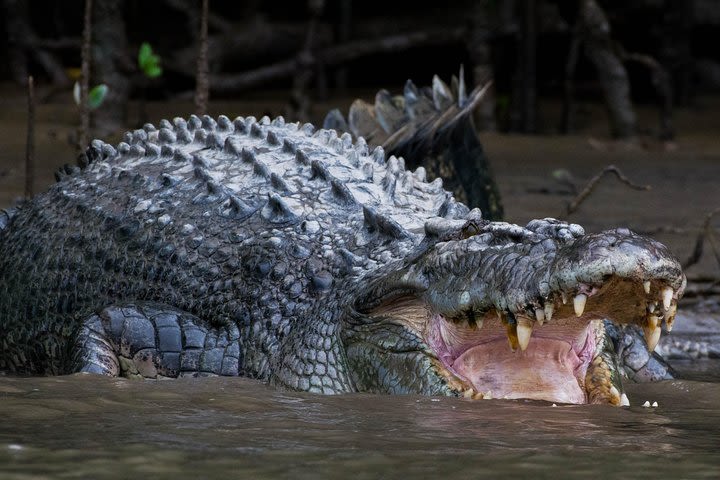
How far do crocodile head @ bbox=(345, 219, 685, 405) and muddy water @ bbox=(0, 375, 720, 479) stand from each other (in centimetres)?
12

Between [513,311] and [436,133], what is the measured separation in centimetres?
313

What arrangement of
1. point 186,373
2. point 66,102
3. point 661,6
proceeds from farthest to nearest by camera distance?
point 661,6 < point 66,102 < point 186,373

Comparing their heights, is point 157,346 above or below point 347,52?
below

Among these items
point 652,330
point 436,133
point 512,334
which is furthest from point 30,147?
point 652,330

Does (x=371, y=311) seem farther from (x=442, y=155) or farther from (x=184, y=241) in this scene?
(x=442, y=155)

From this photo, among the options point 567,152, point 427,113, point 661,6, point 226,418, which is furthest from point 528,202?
point 661,6

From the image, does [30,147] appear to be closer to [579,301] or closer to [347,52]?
[579,301]

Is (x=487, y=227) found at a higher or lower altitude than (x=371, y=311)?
higher

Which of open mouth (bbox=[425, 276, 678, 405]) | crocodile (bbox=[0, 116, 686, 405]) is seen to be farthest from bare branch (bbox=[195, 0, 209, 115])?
open mouth (bbox=[425, 276, 678, 405])

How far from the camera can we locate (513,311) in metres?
3.21

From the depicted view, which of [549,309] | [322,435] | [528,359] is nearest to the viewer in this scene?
[322,435]

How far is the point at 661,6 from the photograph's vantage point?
48.0 ft

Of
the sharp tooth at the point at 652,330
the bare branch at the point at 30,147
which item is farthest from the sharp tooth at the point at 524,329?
the bare branch at the point at 30,147

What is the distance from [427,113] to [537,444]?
3.94 meters
